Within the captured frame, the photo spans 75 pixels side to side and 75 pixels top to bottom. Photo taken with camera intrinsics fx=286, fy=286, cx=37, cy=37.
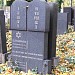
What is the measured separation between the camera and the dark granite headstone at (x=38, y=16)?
20.7 feet

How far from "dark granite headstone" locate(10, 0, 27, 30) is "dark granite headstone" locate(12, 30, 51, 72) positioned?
165 mm

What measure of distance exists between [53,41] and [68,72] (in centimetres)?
83

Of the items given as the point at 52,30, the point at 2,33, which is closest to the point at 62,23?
the point at 2,33

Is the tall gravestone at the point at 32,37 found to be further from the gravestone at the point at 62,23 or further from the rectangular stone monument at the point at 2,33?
the gravestone at the point at 62,23

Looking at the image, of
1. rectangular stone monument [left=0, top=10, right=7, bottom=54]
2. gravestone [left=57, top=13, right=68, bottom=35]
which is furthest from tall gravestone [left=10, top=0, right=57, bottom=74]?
gravestone [left=57, top=13, right=68, bottom=35]

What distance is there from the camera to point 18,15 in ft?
22.3

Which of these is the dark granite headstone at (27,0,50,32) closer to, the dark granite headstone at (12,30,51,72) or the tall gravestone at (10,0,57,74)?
the tall gravestone at (10,0,57,74)

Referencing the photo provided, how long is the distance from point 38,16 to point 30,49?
0.79 m

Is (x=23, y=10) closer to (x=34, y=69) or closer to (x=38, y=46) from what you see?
(x=38, y=46)

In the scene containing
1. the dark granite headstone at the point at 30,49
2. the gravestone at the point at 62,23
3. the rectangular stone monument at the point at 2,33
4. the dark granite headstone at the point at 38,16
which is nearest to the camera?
the dark granite headstone at the point at 38,16

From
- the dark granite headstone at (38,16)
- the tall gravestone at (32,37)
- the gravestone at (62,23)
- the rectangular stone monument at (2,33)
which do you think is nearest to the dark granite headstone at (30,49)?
the tall gravestone at (32,37)

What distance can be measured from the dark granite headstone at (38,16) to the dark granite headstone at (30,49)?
5.7 inches

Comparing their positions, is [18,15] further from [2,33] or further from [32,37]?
[2,33]

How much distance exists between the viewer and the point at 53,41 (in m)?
6.75
